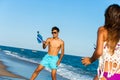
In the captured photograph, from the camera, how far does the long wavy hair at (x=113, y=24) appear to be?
418cm

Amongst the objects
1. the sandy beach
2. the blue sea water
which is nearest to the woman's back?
the sandy beach

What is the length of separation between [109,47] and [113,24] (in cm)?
26

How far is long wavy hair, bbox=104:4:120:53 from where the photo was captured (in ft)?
13.7

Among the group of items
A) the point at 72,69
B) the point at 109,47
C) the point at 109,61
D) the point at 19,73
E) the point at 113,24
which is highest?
the point at 113,24

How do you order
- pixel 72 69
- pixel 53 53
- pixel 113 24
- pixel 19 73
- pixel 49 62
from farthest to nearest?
1. pixel 72 69
2. pixel 19 73
3. pixel 53 53
4. pixel 49 62
5. pixel 113 24

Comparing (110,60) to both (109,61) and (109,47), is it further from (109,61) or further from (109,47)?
(109,47)

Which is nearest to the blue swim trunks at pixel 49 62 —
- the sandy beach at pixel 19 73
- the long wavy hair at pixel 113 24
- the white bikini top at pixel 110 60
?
the sandy beach at pixel 19 73

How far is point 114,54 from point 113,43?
0.13 m

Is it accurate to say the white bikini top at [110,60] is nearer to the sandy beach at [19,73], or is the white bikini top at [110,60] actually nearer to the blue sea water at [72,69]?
the sandy beach at [19,73]

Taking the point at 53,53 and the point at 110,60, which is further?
A: the point at 53,53

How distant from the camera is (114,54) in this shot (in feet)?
13.9

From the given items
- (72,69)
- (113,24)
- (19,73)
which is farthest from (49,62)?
(72,69)

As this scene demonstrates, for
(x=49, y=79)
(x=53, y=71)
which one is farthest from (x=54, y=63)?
(x=49, y=79)

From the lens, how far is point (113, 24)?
4191 millimetres
